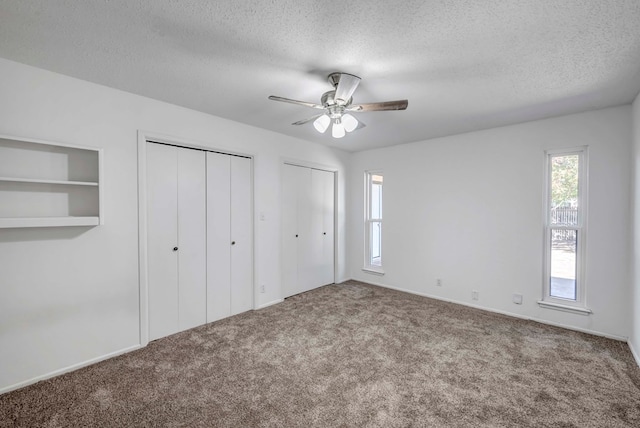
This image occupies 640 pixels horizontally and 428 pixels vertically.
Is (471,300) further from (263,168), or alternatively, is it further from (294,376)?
(263,168)

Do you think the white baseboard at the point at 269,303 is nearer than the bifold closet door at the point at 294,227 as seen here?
Yes

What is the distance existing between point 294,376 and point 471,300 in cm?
284

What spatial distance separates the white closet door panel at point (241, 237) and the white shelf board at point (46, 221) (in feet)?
4.81

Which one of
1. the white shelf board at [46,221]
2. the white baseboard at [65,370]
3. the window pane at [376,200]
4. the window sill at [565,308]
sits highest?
the window pane at [376,200]

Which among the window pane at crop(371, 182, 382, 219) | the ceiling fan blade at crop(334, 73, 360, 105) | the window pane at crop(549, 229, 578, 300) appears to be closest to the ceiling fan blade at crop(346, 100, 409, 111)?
the ceiling fan blade at crop(334, 73, 360, 105)

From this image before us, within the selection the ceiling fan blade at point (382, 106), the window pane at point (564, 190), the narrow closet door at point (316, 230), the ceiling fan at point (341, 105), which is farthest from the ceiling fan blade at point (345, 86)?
the window pane at point (564, 190)

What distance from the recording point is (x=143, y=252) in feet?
8.86

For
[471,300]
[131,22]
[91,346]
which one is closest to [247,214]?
[91,346]

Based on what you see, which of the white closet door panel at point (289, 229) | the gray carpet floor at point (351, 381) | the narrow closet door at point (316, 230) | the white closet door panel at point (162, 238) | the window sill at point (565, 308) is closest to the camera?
the gray carpet floor at point (351, 381)

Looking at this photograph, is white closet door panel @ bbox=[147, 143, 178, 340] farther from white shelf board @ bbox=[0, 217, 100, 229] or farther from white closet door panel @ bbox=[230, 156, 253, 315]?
white closet door panel @ bbox=[230, 156, 253, 315]

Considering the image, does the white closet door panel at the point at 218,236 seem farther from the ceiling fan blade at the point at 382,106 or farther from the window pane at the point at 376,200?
the window pane at the point at 376,200

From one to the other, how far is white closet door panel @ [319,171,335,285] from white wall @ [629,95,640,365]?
3624 millimetres

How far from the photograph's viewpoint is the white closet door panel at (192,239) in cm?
305

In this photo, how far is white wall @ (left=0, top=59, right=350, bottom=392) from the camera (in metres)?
2.07
